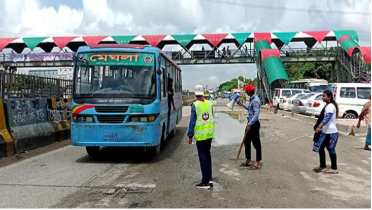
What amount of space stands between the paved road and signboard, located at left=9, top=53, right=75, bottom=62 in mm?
35476

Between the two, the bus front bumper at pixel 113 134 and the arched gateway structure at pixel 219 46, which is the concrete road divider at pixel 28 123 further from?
the arched gateway structure at pixel 219 46

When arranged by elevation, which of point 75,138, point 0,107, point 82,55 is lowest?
point 75,138

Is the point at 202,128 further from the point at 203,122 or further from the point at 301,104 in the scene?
the point at 301,104

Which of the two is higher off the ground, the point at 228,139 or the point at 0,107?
the point at 0,107

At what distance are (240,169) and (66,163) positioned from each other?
393 cm

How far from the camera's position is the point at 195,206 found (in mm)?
5461

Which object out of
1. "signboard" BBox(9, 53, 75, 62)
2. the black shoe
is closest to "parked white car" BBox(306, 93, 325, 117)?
the black shoe

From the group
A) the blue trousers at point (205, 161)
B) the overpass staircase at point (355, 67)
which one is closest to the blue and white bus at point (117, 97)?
the blue trousers at point (205, 161)

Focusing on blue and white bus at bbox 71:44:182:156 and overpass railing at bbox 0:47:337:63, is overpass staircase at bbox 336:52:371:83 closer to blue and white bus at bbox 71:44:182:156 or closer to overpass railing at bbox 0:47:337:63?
overpass railing at bbox 0:47:337:63

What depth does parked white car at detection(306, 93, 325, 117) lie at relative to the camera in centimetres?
1886

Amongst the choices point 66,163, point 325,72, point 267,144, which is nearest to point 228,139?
point 267,144

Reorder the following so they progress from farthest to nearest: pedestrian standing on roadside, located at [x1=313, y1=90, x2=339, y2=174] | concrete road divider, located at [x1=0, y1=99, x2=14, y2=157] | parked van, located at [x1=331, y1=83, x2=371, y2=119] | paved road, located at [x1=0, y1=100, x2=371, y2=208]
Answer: parked van, located at [x1=331, y1=83, x2=371, y2=119] < concrete road divider, located at [x1=0, y1=99, x2=14, y2=157] < pedestrian standing on roadside, located at [x1=313, y1=90, x2=339, y2=174] < paved road, located at [x1=0, y1=100, x2=371, y2=208]

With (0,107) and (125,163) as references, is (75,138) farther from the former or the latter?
(0,107)

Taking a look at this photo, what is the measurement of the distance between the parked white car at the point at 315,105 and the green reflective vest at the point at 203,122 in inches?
525
